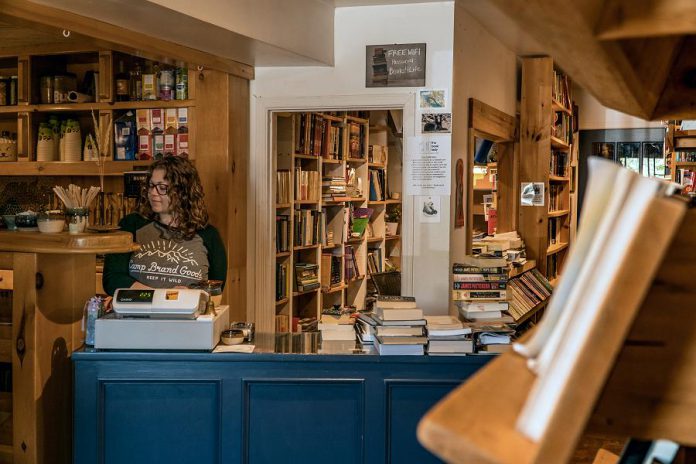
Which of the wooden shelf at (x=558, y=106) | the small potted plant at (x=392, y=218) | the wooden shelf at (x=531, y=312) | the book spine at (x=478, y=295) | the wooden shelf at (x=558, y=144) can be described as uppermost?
the wooden shelf at (x=558, y=106)

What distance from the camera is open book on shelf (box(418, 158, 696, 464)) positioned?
593mm

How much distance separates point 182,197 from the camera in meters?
3.64

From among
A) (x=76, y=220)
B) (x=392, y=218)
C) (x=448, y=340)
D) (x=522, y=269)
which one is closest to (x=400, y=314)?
(x=448, y=340)

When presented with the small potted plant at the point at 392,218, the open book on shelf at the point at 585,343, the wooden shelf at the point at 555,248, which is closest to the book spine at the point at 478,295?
the open book on shelf at the point at 585,343

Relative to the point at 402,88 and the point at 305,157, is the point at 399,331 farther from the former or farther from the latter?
the point at 305,157

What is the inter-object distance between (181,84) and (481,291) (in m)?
2.60

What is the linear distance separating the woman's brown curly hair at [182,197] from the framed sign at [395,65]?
4.41 ft

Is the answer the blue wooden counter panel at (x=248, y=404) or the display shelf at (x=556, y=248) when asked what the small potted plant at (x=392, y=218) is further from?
the blue wooden counter panel at (x=248, y=404)

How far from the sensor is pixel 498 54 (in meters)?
5.32

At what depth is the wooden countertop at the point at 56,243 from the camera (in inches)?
110

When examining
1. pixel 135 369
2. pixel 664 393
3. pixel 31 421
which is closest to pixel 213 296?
pixel 135 369

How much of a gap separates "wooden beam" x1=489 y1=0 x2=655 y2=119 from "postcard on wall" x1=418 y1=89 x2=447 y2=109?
3469 millimetres

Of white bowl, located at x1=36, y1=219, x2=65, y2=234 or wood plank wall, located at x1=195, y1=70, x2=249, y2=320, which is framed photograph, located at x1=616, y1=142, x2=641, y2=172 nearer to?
wood plank wall, located at x1=195, y1=70, x2=249, y2=320

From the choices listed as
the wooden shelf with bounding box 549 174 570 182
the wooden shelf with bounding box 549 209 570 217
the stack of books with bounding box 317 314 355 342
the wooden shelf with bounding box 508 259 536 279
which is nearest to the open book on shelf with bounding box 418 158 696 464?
the stack of books with bounding box 317 314 355 342
